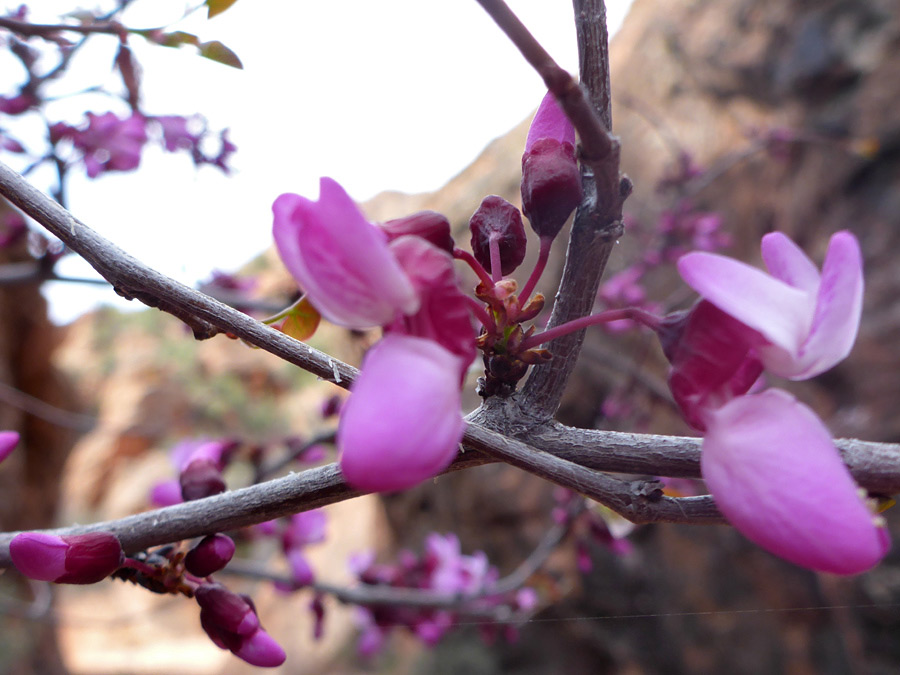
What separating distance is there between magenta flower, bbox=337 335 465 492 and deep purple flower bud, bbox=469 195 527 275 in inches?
4.7

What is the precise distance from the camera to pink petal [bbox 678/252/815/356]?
0.21 meters

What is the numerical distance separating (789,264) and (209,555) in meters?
0.36

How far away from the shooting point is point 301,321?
35cm

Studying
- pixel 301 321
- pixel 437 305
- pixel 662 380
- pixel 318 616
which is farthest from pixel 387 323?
pixel 662 380

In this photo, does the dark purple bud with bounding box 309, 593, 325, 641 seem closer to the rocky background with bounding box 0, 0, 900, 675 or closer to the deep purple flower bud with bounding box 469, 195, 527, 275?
the rocky background with bounding box 0, 0, 900, 675

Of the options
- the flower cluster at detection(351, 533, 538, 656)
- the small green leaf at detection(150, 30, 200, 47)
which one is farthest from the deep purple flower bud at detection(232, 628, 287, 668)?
the flower cluster at detection(351, 533, 538, 656)

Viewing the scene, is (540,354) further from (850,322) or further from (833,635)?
(833,635)

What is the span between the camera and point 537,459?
0.92 ft

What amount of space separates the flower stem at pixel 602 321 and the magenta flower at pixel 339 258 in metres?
0.08

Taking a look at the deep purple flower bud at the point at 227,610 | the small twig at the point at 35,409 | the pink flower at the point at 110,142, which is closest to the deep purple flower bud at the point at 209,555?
the deep purple flower bud at the point at 227,610

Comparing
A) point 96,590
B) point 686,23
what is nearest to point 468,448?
point 686,23

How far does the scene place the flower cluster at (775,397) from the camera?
0.20 metres

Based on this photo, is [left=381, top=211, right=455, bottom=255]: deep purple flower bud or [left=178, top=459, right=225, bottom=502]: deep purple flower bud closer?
[left=381, top=211, right=455, bottom=255]: deep purple flower bud

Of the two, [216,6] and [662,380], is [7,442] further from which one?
[662,380]
